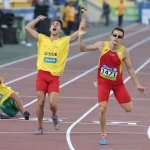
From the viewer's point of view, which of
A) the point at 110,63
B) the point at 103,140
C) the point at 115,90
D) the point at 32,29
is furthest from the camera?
the point at 32,29

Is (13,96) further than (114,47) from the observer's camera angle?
Yes

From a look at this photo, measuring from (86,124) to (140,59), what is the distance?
16.2 metres

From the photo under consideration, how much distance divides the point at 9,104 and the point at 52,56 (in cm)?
252

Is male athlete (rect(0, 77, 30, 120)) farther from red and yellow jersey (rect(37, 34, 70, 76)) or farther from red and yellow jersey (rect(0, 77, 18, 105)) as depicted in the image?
red and yellow jersey (rect(37, 34, 70, 76))

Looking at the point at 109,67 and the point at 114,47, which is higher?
the point at 114,47

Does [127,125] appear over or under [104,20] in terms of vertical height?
over

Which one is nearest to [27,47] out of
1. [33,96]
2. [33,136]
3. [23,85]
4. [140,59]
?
[140,59]

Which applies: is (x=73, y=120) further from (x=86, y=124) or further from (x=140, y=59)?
(x=140, y=59)

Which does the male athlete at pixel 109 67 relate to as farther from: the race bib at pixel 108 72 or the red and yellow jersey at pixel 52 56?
the red and yellow jersey at pixel 52 56

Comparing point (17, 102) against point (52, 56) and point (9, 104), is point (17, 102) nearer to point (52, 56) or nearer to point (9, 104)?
point (9, 104)

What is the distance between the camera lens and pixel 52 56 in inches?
494

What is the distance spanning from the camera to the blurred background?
36188 millimetres

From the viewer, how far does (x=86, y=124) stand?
45.9 feet

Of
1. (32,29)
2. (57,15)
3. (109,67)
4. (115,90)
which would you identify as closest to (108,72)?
(109,67)
